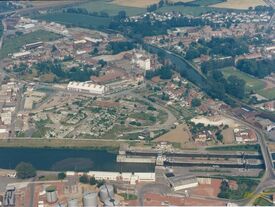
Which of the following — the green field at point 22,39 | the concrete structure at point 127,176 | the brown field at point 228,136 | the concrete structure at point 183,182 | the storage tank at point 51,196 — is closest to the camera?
the storage tank at point 51,196

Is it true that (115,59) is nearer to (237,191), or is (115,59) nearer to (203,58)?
(203,58)

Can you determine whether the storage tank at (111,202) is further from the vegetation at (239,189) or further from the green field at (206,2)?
the green field at (206,2)

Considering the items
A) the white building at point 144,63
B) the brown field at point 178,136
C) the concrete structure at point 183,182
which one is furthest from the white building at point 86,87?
the concrete structure at point 183,182

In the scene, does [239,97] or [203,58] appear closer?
[239,97]

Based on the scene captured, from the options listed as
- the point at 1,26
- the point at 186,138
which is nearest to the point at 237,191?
the point at 186,138

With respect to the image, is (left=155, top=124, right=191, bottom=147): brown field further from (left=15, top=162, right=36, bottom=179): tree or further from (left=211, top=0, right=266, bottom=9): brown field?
(left=211, top=0, right=266, bottom=9): brown field

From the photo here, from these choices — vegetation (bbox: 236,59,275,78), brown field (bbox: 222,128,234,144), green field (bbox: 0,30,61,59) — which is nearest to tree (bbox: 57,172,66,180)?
brown field (bbox: 222,128,234,144)
